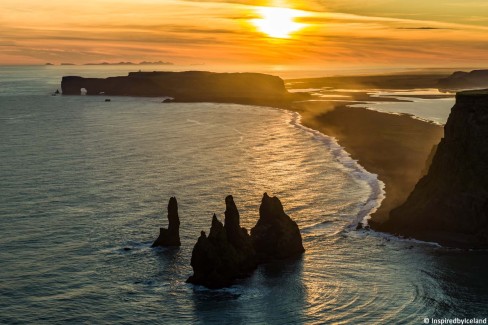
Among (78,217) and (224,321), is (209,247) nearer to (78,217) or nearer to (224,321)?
(224,321)

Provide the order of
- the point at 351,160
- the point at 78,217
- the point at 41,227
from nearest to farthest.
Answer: the point at 41,227
the point at 78,217
the point at 351,160

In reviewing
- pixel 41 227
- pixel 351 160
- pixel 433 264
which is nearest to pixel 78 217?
pixel 41 227

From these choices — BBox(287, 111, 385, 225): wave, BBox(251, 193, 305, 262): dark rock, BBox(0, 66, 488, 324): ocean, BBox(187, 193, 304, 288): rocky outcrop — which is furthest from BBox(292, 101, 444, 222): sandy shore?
BBox(187, 193, 304, 288): rocky outcrop

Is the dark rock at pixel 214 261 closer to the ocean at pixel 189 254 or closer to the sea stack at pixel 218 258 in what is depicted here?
the sea stack at pixel 218 258

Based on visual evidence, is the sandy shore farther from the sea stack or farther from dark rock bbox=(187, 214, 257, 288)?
dark rock bbox=(187, 214, 257, 288)

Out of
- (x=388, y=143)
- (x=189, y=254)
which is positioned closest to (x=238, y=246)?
(x=189, y=254)

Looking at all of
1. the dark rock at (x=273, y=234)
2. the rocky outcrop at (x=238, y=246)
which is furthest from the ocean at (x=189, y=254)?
the dark rock at (x=273, y=234)
